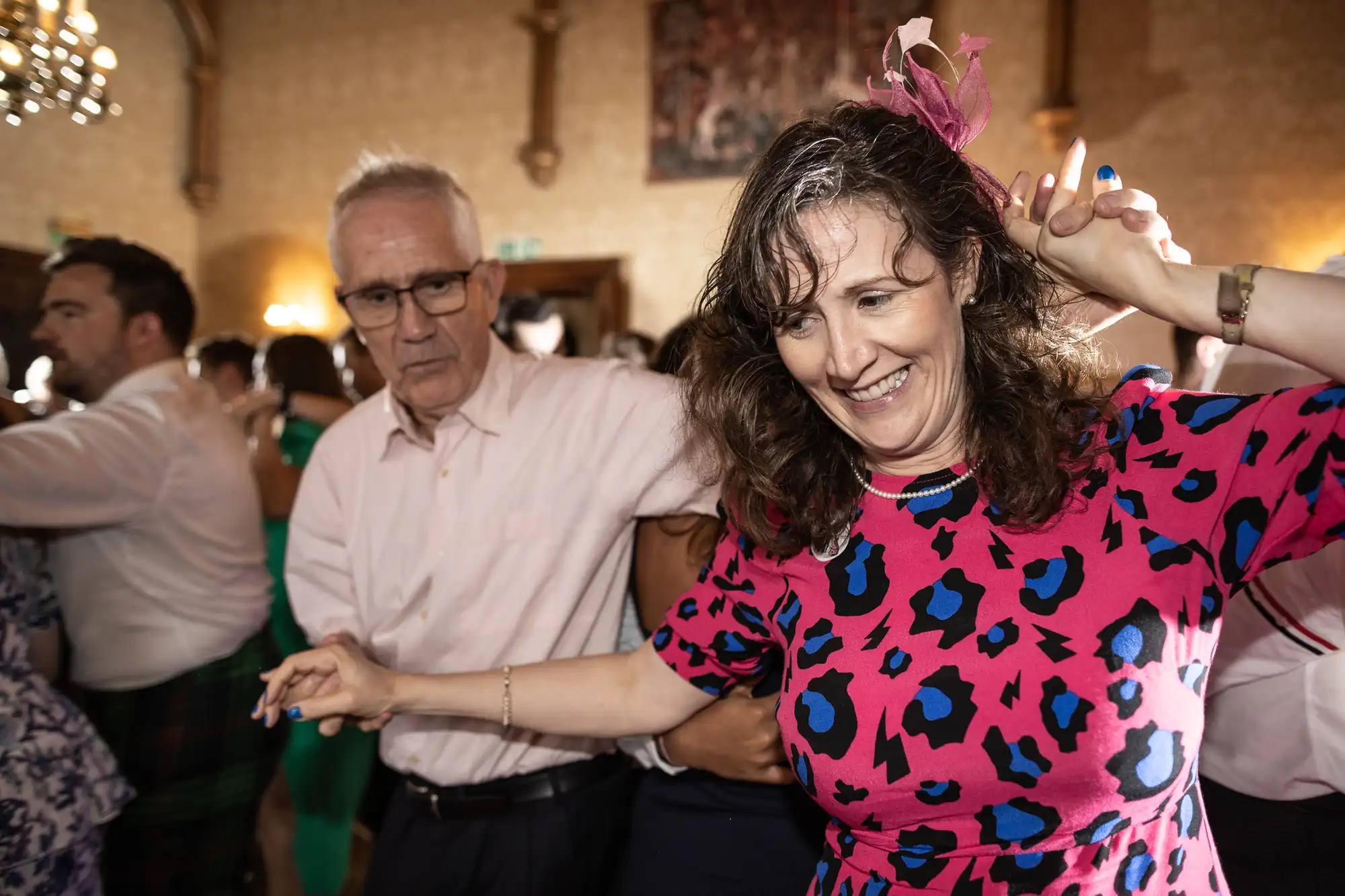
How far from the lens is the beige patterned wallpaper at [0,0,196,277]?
26.7 feet

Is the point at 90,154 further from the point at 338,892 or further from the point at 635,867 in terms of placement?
the point at 635,867

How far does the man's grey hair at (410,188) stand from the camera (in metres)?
2.01

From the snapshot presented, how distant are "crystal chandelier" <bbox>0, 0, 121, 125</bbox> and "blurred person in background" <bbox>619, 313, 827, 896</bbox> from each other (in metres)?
2.86

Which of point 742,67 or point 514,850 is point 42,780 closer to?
point 514,850

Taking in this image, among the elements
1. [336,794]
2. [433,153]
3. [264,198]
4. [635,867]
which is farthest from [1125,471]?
[264,198]

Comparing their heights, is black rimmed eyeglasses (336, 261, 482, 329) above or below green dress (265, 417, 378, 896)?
above

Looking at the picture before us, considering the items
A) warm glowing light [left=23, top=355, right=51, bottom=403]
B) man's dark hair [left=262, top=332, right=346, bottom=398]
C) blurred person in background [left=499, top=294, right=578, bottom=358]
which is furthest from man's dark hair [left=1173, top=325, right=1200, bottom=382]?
warm glowing light [left=23, top=355, right=51, bottom=403]

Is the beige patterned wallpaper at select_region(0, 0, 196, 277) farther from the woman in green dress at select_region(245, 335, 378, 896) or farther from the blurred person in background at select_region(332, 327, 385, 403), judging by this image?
the woman in green dress at select_region(245, 335, 378, 896)

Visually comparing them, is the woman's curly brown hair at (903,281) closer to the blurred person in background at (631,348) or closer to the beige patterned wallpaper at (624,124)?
the blurred person in background at (631,348)

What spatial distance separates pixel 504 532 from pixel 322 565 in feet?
1.50

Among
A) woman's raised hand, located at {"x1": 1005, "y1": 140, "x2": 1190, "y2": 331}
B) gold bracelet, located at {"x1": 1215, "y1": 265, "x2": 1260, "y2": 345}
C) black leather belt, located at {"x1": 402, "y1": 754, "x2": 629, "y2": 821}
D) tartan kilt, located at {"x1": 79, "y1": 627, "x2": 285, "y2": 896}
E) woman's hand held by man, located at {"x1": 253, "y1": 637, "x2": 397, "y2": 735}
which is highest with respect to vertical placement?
woman's raised hand, located at {"x1": 1005, "y1": 140, "x2": 1190, "y2": 331}

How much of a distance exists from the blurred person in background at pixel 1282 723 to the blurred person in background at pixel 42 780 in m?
2.08

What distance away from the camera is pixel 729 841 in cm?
167

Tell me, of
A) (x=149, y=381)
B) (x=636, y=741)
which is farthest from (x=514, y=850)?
(x=149, y=381)
